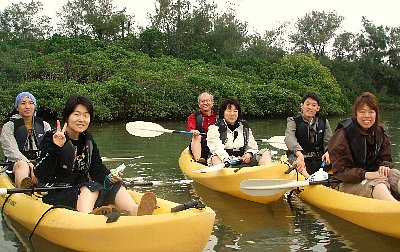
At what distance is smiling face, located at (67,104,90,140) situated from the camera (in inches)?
138

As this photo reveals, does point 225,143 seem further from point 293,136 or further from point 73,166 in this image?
point 73,166

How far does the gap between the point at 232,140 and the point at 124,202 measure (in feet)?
8.00

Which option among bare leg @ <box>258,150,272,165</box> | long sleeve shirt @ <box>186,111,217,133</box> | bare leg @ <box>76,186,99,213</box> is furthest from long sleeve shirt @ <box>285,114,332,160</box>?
bare leg @ <box>76,186,99,213</box>

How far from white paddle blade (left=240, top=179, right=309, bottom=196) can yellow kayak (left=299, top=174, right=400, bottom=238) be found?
269 mm

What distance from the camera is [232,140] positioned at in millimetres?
5789

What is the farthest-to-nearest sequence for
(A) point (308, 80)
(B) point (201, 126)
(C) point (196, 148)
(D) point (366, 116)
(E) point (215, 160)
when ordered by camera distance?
(A) point (308, 80) < (B) point (201, 126) < (C) point (196, 148) < (E) point (215, 160) < (D) point (366, 116)

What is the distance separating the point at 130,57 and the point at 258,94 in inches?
248

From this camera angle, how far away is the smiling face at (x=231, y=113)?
5.58 meters

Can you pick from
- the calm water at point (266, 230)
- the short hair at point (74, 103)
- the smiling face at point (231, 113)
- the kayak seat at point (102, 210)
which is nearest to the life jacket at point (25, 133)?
the calm water at point (266, 230)

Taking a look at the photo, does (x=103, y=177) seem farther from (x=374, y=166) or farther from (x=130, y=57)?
(x=130, y=57)

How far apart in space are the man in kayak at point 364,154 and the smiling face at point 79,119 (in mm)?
1995

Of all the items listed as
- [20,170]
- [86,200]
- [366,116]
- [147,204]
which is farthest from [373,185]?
[20,170]

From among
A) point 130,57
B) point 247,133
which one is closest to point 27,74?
point 130,57

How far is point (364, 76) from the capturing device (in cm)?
3338
